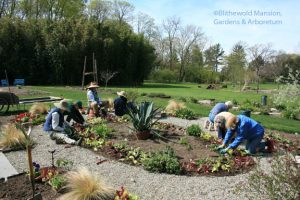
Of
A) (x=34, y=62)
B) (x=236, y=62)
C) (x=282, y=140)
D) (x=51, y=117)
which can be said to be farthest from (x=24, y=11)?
(x=282, y=140)

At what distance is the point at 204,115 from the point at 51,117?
6366mm

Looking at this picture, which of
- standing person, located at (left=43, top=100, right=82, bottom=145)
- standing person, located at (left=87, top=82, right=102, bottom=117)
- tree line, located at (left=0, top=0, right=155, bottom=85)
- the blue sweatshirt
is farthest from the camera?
tree line, located at (left=0, top=0, right=155, bottom=85)

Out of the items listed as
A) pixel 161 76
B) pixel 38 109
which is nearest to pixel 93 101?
pixel 38 109

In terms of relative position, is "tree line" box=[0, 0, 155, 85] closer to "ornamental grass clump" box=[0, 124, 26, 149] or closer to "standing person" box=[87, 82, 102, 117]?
"standing person" box=[87, 82, 102, 117]

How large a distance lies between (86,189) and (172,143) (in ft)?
11.5

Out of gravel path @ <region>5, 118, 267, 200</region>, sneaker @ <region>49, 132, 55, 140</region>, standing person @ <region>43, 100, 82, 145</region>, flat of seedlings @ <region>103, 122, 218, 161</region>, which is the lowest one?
gravel path @ <region>5, 118, 267, 200</region>

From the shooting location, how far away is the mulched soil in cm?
397

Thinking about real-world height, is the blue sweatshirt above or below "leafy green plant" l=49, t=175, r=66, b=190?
above

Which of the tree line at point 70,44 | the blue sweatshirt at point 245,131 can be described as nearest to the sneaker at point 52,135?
the blue sweatshirt at point 245,131

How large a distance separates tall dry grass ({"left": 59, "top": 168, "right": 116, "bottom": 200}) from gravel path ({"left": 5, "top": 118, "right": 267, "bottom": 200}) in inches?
22.7

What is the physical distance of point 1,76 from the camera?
27.7 meters

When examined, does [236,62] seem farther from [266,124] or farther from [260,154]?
[260,154]

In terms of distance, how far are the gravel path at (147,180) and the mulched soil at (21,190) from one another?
0.69 metres

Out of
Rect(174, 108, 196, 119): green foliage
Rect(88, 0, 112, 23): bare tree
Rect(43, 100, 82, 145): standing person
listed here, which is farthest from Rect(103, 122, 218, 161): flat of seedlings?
Rect(88, 0, 112, 23): bare tree
